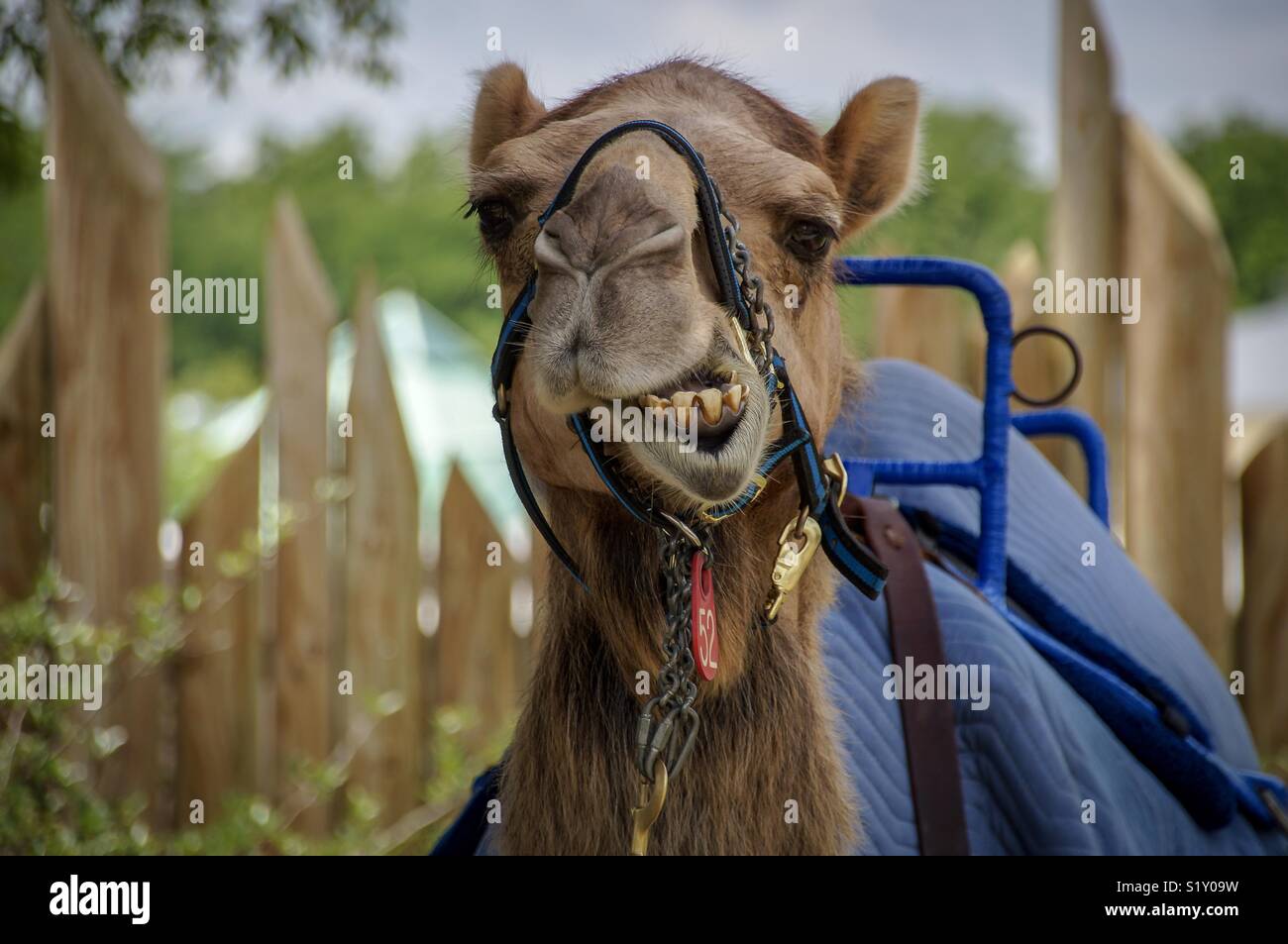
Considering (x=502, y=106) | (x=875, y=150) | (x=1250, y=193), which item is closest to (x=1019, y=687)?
(x=875, y=150)

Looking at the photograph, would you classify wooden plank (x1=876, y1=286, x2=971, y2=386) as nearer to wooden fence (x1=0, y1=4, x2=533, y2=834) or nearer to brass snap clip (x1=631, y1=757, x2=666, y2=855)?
wooden fence (x1=0, y1=4, x2=533, y2=834)

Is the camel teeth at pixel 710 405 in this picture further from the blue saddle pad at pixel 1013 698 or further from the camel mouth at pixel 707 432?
the blue saddle pad at pixel 1013 698

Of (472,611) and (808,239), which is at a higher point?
(808,239)

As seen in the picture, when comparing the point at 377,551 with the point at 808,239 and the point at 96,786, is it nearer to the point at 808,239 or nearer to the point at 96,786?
the point at 96,786

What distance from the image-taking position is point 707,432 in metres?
1.29

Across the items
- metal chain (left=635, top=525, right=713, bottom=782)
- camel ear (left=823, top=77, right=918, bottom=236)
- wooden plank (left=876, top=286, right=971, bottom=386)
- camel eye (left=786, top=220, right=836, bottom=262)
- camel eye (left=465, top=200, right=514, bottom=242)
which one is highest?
wooden plank (left=876, top=286, right=971, bottom=386)

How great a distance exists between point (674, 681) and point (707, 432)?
0.33 meters

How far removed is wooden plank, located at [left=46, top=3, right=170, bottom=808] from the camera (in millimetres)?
3121

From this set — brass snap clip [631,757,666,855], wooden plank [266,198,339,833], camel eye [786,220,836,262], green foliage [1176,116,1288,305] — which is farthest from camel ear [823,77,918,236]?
green foliage [1176,116,1288,305]

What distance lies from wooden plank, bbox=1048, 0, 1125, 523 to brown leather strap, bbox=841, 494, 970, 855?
107 inches

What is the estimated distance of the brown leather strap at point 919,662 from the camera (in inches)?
68.7

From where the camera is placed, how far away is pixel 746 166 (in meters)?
1.50
